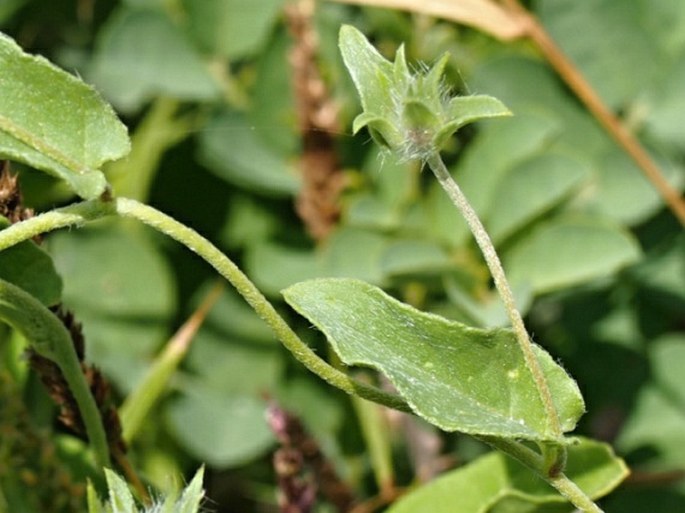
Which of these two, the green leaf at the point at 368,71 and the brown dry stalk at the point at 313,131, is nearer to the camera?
the green leaf at the point at 368,71

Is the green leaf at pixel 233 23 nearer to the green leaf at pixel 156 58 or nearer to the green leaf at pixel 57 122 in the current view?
the green leaf at pixel 156 58

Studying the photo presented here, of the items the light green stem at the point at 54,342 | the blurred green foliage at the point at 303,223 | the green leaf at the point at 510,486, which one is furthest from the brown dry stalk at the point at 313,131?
the light green stem at the point at 54,342

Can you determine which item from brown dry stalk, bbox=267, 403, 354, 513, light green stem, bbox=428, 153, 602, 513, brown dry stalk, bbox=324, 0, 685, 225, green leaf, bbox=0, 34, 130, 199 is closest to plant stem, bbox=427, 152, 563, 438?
light green stem, bbox=428, 153, 602, 513

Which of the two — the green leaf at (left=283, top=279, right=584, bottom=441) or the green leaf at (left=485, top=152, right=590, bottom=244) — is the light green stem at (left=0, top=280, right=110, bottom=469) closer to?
the green leaf at (left=283, top=279, right=584, bottom=441)

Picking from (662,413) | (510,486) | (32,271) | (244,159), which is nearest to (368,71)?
(32,271)

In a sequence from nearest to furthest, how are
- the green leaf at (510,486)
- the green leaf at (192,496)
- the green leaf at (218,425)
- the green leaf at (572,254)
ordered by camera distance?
the green leaf at (192,496) → the green leaf at (510,486) → the green leaf at (572,254) → the green leaf at (218,425)

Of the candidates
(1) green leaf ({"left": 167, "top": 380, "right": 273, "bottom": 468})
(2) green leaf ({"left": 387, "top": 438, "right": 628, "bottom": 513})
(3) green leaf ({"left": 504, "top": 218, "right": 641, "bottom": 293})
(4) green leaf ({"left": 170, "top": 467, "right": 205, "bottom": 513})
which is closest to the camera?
(4) green leaf ({"left": 170, "top": 467, "right": 205, "bottom": 513})
